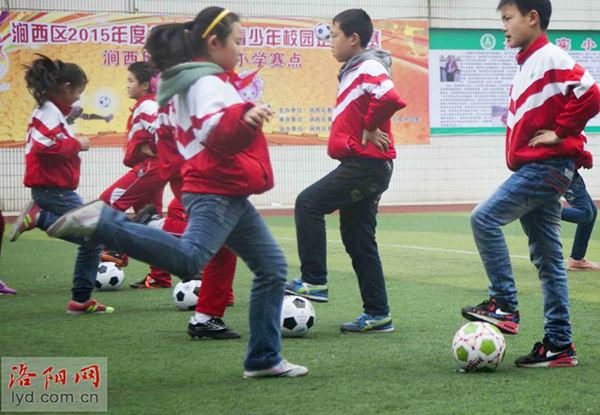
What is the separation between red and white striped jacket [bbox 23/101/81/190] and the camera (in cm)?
755

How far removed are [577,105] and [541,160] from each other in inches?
12.5

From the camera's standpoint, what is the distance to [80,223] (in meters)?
4.25

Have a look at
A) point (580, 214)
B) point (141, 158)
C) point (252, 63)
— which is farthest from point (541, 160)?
point (252, 63)

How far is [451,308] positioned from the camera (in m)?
7.42

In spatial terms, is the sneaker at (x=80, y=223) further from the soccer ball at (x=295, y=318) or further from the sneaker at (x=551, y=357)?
the sneaker at (x=551, y=357)

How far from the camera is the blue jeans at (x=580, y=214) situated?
9.92 m

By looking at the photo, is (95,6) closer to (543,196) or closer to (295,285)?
(295,285)

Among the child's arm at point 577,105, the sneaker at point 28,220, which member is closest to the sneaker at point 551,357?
the child's arm at point 577,105

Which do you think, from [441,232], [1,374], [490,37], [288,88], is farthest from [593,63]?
[1,374]

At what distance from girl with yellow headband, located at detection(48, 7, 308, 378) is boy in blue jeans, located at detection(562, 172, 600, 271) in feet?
18.4

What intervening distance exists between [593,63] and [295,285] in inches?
676

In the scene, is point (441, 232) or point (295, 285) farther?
point (441, 232)

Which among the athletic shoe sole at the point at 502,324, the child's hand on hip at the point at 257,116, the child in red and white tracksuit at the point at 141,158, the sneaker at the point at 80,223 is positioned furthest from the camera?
the child in red and white tracksuit at the point at 141,158

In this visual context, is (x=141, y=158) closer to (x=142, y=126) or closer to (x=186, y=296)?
(x=142, y=126)
